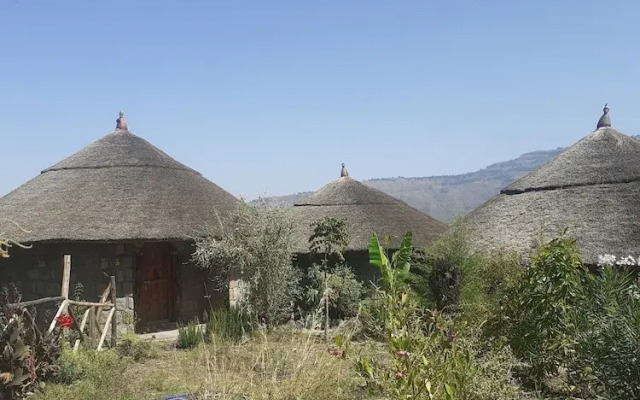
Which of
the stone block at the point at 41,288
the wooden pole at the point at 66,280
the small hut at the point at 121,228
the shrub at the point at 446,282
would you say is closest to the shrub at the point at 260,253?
the small hut at the point at 121,228

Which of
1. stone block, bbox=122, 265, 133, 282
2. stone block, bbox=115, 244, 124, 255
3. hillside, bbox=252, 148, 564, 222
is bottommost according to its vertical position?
stone block, bbox=122, 265, 133, 282

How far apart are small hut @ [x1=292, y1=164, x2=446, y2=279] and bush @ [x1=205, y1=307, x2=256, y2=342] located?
2.38 meters

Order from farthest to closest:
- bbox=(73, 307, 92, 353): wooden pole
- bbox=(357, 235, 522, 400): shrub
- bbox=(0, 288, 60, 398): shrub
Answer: bbox=(73, 307, 92, 353): wooden pole
bbox=(0, 288, 60, 398): shrub
bbox=(357, 235, 522, 400): shrub

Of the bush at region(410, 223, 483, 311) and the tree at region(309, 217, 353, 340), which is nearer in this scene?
the bush at region(410, 223, 483, 311)

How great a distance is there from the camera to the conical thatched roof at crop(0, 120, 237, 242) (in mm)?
11281

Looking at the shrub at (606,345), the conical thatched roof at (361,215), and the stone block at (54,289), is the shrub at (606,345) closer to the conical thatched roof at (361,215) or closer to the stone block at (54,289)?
the conical thatched roof at (361,215)

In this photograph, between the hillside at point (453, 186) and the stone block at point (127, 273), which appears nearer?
the stone block at point (127, 273)

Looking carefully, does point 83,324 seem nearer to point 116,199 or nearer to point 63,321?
point 63,321

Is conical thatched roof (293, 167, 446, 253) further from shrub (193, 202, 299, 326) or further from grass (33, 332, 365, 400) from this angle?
grass (33, 332, 365, 400)

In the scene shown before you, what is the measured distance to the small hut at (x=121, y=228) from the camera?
11242 millimetres

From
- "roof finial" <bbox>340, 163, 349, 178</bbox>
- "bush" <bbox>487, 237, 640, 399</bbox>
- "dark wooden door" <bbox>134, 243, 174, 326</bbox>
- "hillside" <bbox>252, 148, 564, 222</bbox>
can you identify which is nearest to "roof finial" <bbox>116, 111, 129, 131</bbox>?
"dark wooden door" <bbox>134, 243, 174, 326</bbox>

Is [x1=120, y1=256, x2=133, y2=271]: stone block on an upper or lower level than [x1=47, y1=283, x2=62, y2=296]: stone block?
upper

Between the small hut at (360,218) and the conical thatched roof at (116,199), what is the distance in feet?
6.37

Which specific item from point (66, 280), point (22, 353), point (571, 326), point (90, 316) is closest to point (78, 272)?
point (90, 316)
